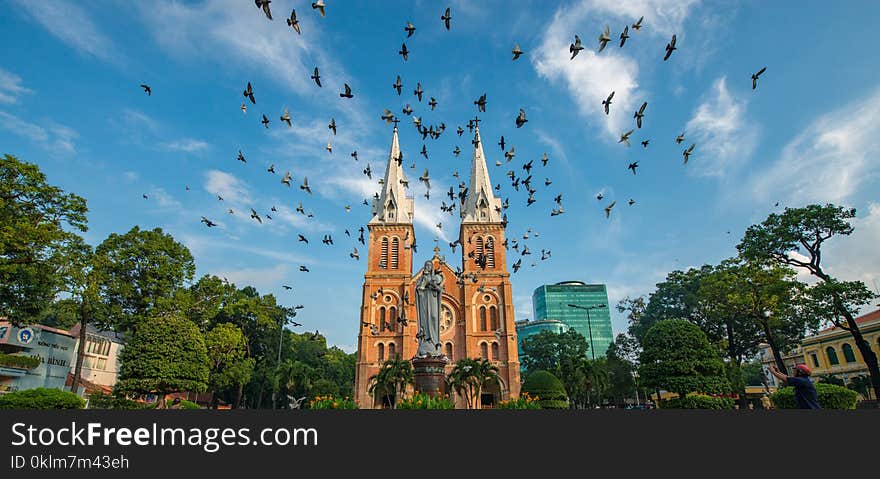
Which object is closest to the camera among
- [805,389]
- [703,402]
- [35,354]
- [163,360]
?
[805,389]

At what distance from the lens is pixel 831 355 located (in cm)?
3650

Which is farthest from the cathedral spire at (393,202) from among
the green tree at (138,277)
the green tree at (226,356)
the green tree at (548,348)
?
the green tree at (548,348)

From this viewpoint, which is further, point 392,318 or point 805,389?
point 392,318

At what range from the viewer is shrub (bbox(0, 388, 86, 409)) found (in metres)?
11.6

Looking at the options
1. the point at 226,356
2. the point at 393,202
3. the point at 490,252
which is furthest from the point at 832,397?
the point at 393,202

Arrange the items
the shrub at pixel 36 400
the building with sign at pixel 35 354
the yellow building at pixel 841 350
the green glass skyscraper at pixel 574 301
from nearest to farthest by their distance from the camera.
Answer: the shrub at pixel 36 400 → the building with sign at pixel 35 354 → the yellow building at pixel 841 350 → the green glass skyscraper at pixel 574 301

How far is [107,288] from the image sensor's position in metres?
23.8

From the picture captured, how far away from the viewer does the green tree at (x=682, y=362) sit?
18.8 m

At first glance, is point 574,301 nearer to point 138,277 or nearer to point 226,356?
point 226,356

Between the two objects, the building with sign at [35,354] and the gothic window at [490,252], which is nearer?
the building with sign at [35,354]

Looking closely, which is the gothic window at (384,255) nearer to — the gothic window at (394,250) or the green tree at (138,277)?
the gothic window at (394,250)

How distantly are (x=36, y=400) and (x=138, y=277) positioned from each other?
15127 millimetres

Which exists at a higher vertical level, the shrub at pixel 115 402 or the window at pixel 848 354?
the window at pixel 848 354

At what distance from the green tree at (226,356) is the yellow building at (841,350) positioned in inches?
1779
